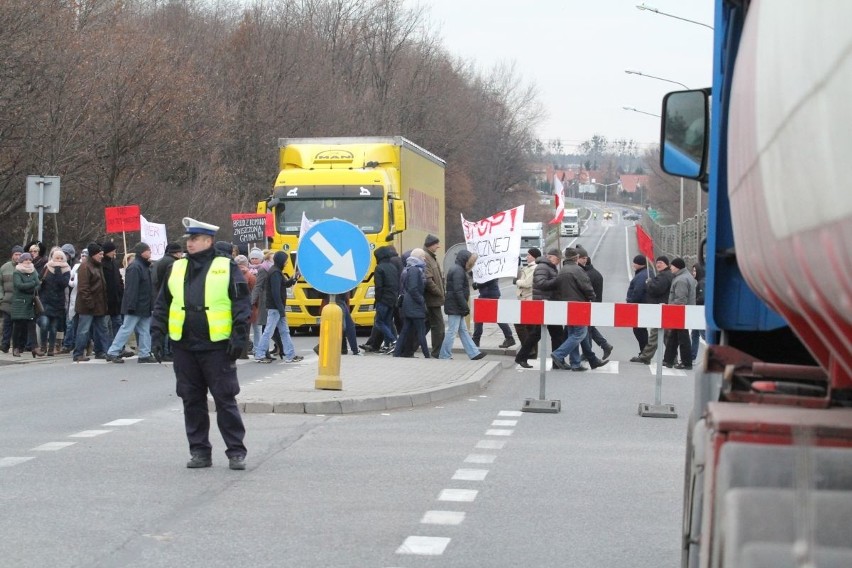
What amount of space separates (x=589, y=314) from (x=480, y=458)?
15.5ft

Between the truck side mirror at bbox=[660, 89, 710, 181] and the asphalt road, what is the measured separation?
6.92 feet

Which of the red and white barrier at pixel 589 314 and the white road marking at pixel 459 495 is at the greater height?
the red and white barrier at pixel 589 314

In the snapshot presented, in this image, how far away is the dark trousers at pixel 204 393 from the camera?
34.4 feet

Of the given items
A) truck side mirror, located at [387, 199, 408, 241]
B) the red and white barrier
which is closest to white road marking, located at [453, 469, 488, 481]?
the red and white barrier

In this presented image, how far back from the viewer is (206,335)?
412 inches

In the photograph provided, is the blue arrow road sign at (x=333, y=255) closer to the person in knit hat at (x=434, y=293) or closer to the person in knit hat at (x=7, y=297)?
the person in knit hat at (x=434, y=293)

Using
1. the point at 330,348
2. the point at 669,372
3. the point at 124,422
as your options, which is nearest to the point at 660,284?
the point at 669,372

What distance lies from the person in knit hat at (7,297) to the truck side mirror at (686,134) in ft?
57.9

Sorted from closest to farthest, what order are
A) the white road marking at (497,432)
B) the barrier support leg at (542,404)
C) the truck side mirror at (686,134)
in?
1. the truck side mirror at (686,134)
2. the white road marking at (497,432)
3. the barrier support leg at (542,404)

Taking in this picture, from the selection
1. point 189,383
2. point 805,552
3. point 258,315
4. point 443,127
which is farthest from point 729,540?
point 443,127

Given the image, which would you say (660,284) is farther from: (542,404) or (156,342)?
(156,342)

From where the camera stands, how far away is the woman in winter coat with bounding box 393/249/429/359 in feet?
69.6

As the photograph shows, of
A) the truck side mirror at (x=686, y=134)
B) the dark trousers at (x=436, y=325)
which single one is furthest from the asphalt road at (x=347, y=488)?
the dark trousers at (x=436, y=325)

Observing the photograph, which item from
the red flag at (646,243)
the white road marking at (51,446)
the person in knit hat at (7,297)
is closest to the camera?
the white road marking at (51,446)
